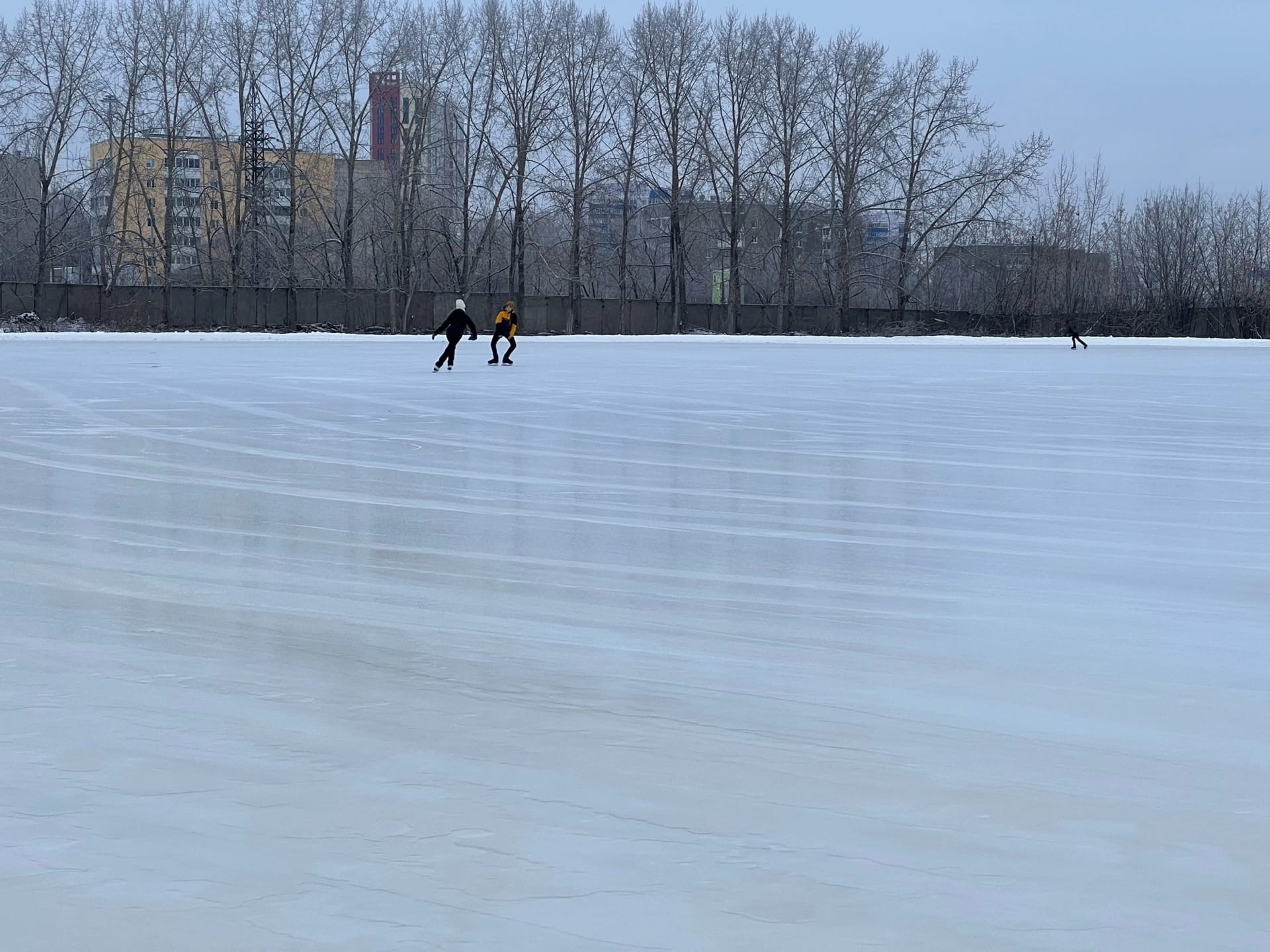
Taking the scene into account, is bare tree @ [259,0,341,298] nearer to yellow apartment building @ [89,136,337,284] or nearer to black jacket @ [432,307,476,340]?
yellow apartment building @ [89,136,337,284]

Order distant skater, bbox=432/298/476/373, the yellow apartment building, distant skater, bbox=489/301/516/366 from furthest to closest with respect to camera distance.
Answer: the yellow apartment building
distant skater, bbox=489/301/516/366
distant skater, bbox=432/298/476/373

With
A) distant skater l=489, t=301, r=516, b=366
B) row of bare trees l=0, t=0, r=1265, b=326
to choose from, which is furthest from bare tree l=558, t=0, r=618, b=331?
distant skater l=489, t=301, r=516, b=366

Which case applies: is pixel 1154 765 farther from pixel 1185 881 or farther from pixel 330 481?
pixel 330 481

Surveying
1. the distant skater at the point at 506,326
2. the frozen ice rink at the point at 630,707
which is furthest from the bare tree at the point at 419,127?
the frozen ice rink at the point at 630,707

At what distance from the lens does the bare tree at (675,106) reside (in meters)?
60.1

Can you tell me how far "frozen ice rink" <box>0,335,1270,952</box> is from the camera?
2.90m

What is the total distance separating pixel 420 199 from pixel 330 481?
1965 inches

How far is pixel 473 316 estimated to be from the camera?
55.2 m

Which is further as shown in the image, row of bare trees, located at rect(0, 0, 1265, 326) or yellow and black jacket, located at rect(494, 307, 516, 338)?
row of bare trees, located at rect(0, 0, 1265, 326)

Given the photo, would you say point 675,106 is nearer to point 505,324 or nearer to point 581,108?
point 581,108

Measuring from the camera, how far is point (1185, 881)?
3018 mm

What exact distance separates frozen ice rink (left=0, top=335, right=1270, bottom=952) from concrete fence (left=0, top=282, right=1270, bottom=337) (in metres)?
41.6

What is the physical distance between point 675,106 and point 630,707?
57730 mm

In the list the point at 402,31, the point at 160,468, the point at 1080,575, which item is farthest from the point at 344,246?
the point at 1080,575
